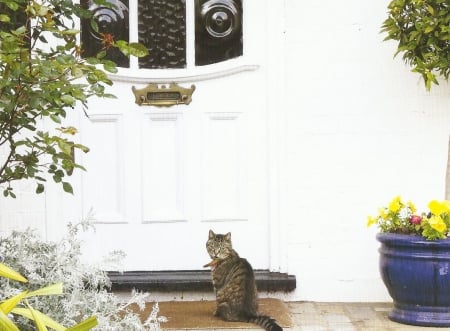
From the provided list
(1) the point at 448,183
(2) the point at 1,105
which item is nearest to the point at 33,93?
(2) the point at 1,105

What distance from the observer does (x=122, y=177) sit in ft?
17.5

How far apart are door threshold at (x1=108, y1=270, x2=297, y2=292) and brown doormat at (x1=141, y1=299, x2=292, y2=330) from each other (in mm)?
93

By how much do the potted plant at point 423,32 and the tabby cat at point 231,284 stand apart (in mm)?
1469

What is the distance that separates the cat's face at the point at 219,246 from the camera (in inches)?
190

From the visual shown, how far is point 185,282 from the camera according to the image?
519cm

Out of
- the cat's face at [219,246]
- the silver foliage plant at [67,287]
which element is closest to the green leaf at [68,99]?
the silver foliage plant at [67,287]

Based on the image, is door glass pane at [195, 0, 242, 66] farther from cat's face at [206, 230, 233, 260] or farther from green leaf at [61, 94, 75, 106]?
green leaf at [61, 94, 75, 106]

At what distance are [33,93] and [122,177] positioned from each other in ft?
7.19

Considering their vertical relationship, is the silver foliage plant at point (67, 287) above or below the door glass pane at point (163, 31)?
below

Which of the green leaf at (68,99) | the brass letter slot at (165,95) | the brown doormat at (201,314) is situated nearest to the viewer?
the green leaf at (68,99)

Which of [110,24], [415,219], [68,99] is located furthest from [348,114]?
[68,99]

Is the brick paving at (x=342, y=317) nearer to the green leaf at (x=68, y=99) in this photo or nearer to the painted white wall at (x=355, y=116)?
the painted white wall at (x=355, y=116)

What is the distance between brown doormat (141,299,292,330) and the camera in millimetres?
4527

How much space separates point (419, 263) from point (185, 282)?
1461 millimetres
